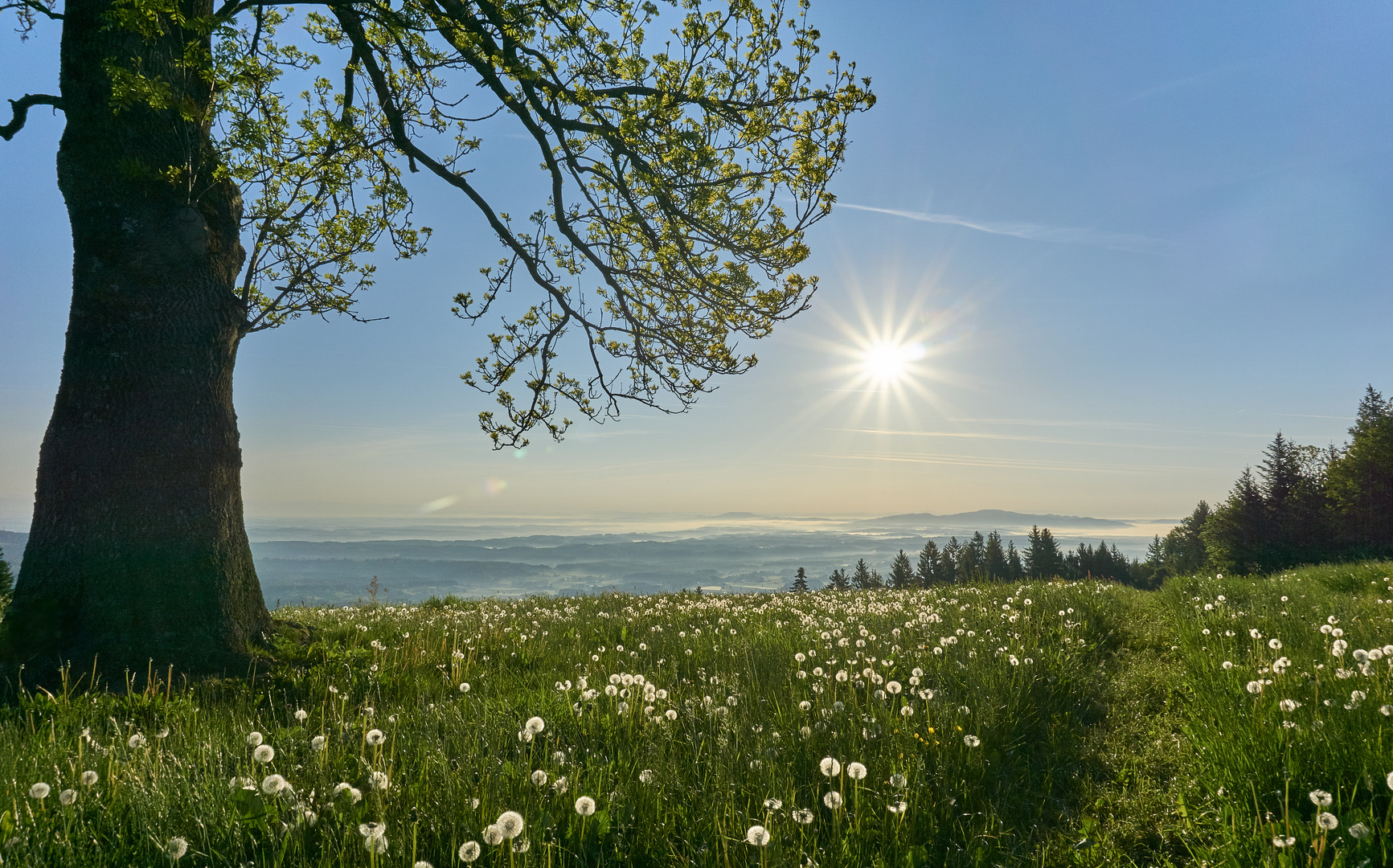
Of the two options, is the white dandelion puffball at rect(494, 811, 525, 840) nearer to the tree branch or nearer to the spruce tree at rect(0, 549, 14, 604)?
the tree branch

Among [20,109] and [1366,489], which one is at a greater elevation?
[20,109]

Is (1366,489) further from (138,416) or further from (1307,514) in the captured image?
(138,416)

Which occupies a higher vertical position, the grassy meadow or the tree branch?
the tree branch

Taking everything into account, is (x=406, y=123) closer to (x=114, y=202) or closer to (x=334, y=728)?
(x=114, y=202)

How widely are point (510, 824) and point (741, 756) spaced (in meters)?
1.76

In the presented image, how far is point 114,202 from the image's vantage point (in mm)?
6684

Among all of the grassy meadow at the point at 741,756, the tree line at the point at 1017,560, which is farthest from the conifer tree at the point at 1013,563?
the grassy meadow at the point at 741,756

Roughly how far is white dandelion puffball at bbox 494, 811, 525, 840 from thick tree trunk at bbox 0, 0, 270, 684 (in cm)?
553

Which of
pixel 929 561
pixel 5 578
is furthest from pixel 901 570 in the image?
pixel 5 578

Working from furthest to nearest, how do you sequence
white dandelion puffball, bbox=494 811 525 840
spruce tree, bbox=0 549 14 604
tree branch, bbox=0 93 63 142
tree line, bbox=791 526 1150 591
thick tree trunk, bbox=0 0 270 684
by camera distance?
tree line, bbox=791 526 1150 591
spruce tree, bbox=0 549 14 604
tree branch, bbox=0 93 63 142
thick tree trunk, bbox=0 0 270 684
white dandelion puffball, bbox=494 811 525 840

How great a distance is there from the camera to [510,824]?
2.33 m

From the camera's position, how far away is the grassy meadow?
2.74 metres

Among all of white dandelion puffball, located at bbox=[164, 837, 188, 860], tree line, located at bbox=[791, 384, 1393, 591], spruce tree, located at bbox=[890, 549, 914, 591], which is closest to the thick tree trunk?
white dandelion puffball, located at bbox=[164, 837, 188, 860]

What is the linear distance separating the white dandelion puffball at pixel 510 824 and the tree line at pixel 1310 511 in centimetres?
5030
